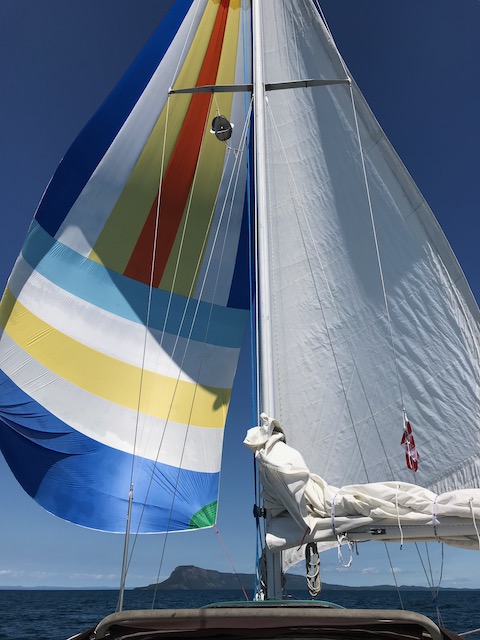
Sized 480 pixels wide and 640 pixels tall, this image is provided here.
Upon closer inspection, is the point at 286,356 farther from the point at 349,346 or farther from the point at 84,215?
the point at 84,215

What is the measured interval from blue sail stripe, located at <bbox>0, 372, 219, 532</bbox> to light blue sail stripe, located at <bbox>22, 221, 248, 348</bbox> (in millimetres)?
1400

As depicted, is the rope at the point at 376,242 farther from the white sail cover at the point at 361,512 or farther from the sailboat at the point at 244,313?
the white sail cover at the point at 361,512

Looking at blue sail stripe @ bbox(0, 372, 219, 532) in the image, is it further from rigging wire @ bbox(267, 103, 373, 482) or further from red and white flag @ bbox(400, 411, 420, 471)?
red and white flag @ bbox(400, 411, 420, 471)

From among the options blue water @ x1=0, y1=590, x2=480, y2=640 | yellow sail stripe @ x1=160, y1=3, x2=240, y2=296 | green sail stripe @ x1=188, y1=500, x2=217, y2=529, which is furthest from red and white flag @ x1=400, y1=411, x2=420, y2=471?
blue water @ x1=0, y1=590, x2=480, y2=640

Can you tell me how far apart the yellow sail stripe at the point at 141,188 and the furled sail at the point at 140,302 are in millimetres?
14

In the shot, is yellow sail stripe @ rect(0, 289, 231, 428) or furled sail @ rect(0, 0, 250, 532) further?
yellow sail stripe @ rect(0, 289, 231, 428)

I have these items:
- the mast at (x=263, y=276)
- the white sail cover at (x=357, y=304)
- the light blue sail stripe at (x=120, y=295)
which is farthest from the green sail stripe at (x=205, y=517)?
the mast at (x=263, y=276)

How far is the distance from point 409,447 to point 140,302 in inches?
135

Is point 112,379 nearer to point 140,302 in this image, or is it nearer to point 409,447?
point 140,302

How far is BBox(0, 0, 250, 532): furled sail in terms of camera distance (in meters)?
4.95

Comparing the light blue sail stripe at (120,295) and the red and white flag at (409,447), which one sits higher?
the light blue sail stripe at (120,295)

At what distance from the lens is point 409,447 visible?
12.4ft

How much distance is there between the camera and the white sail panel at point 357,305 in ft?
12.9

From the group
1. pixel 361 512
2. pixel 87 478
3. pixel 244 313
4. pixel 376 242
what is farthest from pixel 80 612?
pixel 361 512
